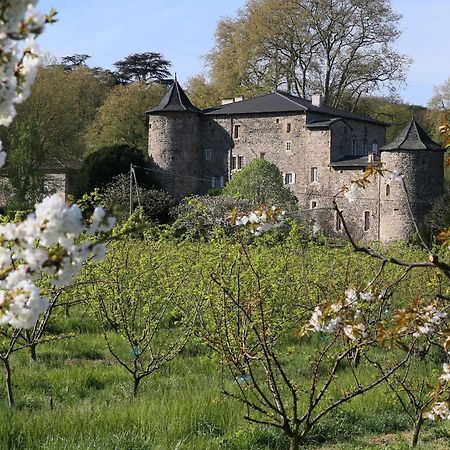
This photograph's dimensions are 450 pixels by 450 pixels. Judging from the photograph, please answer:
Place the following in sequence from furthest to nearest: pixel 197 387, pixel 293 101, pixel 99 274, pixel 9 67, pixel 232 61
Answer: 1. pixel 232 61
2. pixel 293 101
3. pixel 99 274
4. pixel 197 387
5. pixel 9 67

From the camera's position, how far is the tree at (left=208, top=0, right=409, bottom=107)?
1989 inches

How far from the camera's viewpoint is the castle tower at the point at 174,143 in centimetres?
4875

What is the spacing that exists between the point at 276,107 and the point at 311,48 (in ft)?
18.1

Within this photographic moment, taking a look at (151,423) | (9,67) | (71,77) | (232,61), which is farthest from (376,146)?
(9,67)

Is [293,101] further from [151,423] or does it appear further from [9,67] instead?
[9,67]

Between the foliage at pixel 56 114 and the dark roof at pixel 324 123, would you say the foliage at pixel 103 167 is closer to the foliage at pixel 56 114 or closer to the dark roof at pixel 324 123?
the foliage at pixel 56 114

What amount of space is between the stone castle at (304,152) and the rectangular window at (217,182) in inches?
2.3

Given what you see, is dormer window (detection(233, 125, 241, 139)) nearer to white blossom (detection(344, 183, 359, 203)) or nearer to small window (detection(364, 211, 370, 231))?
small window (detection(364, 211, 370, 231))

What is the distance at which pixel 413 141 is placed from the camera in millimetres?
43406

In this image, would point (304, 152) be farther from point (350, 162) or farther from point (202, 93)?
point (202, 93)

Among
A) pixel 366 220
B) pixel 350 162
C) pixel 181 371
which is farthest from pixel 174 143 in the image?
pixel 181 371

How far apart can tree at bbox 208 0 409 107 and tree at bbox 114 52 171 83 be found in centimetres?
1020

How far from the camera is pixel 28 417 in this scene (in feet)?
23.0

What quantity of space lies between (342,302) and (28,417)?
3.34 metres
